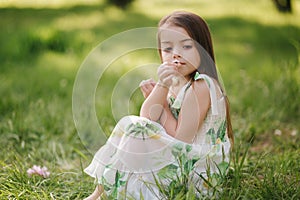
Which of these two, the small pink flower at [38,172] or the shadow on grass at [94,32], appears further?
the shadow on grass at [94,32]

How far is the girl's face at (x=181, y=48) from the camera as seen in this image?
209 cm

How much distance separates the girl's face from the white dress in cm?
7

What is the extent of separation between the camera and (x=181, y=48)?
210 centimetres

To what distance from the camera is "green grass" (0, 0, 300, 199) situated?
2.42 m

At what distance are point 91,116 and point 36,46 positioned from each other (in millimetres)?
1799

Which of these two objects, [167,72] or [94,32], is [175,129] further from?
[94,32]

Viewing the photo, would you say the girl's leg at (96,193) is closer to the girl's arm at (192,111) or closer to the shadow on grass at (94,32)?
the girl's arm at (192,111)

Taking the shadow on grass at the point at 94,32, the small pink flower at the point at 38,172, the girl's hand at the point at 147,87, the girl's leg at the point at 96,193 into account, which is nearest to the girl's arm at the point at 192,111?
the girl's hand at the point at 147,87

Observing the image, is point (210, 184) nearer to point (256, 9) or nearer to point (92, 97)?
point (92, 97)

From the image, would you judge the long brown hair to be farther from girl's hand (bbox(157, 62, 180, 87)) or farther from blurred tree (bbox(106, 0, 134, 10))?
blurred tree (bbox(106, 0, 134, 10))

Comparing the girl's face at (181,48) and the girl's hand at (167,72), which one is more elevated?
the girl's face at (181,48)

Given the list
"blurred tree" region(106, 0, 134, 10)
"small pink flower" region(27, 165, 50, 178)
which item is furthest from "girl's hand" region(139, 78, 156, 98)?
"blurred tree" region(106, 0, 134, 10)

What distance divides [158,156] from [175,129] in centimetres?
14

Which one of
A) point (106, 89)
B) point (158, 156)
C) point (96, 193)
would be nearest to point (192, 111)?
point (158, 156)
